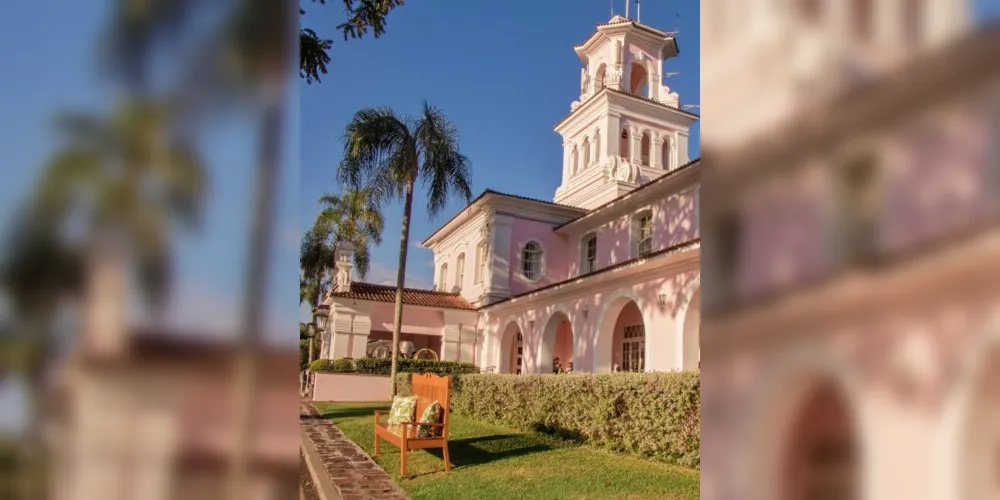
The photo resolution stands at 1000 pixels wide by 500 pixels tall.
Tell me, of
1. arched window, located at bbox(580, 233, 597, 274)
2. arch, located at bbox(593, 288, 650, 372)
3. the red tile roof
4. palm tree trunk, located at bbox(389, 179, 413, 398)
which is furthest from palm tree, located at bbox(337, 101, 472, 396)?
arched window, located at bbox(580, 233, 597, 274)

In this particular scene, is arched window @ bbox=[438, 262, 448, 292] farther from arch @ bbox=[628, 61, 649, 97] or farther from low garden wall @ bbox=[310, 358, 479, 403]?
arch @ bbox=[628, 61, 649, 97]

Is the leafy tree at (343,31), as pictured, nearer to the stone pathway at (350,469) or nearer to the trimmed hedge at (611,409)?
the stone pathway at (350,469)

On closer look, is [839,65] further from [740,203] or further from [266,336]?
[266,336]

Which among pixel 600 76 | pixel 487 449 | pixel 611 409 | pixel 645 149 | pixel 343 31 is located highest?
Answer: pixel 600 76

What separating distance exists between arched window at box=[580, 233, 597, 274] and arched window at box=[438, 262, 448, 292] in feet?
17.7

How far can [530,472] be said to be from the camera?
19.1 feet

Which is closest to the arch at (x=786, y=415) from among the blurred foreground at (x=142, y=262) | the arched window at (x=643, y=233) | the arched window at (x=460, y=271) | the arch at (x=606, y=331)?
the blurred foreground at (x=142, y=262)

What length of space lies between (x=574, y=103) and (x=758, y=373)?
894 inches

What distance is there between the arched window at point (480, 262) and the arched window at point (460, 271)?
37.7 inches

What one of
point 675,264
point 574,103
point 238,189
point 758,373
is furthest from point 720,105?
point 574,103

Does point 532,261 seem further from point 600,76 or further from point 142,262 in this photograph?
point 142,262

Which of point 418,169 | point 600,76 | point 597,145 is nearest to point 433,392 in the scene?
point 418,169

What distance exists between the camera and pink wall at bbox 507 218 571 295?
739 inches

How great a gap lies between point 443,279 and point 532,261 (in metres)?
4.03
